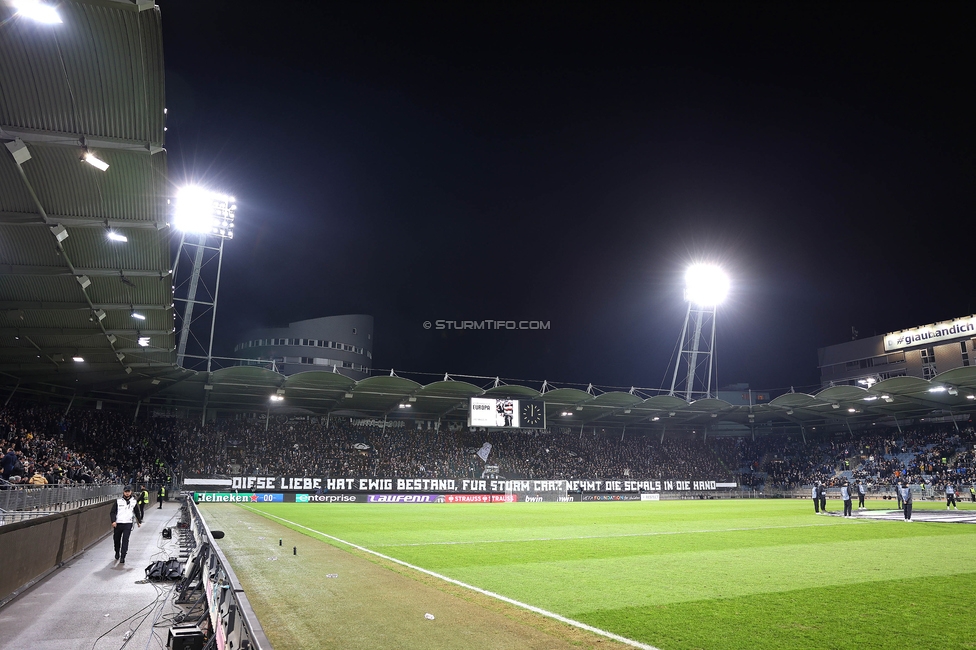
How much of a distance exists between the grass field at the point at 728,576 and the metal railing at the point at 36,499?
429 centimetres

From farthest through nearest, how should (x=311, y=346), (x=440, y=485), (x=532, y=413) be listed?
(x=311, y=346), (x=532, y=413), (x=440, y=485)

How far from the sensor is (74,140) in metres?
13.6

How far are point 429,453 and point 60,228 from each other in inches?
1504

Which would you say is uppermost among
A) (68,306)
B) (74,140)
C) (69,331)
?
(74,140)

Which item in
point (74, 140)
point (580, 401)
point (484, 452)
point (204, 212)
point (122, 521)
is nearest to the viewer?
point (122, 521)

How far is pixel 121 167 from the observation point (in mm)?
15289

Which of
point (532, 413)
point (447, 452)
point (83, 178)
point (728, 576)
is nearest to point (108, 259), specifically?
point (83, 178)

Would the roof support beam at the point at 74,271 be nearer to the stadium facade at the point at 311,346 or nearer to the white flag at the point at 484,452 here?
the white flag at the point at 484,452

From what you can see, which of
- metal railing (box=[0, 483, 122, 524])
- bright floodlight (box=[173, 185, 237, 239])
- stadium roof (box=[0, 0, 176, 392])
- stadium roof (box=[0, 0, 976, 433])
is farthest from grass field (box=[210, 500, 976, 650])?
bright floodlight (box=[173, 185, 237, 239])

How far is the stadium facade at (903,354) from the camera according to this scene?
57.8 meters

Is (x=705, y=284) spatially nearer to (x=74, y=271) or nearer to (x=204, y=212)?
(x=204, y=212)

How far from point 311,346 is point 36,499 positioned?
57172 millimetres

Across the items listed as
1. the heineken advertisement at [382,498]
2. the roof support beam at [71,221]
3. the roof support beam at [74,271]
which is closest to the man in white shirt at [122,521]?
the roof support beam at [71,221]

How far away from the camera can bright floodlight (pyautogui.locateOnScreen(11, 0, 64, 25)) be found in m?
9.90
